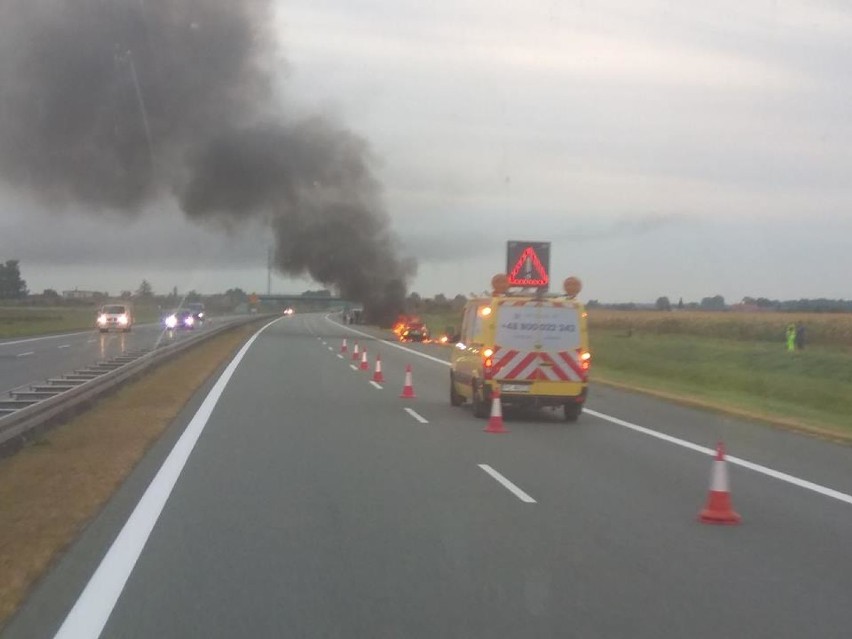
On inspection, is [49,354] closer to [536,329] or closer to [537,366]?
[536,329]

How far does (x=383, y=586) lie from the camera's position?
7.71 meters

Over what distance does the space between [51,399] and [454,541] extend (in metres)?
8.80

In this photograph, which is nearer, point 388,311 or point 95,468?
point 95,468

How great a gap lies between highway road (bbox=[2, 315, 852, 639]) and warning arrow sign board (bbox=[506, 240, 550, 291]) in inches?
725

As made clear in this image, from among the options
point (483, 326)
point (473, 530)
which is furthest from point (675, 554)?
point (483, 326)

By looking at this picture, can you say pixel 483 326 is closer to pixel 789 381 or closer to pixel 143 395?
pixel 143 395

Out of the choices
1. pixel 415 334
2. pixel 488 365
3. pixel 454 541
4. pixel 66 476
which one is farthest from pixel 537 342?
pixel 415 334

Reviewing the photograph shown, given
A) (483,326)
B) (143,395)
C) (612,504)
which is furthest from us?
A: (143,395)

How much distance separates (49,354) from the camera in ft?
126

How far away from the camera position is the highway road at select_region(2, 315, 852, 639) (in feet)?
22.8

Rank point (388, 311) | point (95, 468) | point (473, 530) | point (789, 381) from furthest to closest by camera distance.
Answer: point (388, 311), point (789, 381), point (95, 468), point (473, 530)

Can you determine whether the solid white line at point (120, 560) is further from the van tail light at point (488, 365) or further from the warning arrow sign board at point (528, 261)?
the warning arrow sign board at point (528, 261)

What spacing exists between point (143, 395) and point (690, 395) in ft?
38.9

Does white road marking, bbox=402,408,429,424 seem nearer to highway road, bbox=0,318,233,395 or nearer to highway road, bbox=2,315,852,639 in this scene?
highway road, bbox=2,315,852,639
